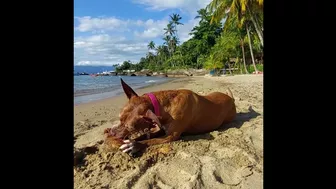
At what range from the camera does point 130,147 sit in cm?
274

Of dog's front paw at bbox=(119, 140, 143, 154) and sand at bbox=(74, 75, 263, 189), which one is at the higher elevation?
dog's front paw at bbox=(119, 140, 143, 154)

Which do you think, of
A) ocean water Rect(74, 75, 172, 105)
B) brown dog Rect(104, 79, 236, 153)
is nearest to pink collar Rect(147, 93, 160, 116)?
brown dog Rect(104, 79, 236, 153)

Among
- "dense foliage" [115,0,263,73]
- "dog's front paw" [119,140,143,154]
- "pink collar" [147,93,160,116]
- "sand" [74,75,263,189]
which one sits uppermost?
"dense foliage" [115,0,263,73]

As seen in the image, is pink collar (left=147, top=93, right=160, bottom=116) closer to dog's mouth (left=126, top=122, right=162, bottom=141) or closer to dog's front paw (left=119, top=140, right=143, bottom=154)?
dog's mouth (left=126, top=122, right=162, bottom=141)

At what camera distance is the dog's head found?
2836mm

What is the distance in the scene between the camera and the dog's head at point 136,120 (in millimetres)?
2836

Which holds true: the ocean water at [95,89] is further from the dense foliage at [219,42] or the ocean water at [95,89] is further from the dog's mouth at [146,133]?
the dense foliage at [219,42]

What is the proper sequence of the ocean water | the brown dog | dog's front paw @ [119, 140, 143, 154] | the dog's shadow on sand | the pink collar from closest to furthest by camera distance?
1. dog's front paw @ [119, 140, 143, 154]
2. the brown dog
3. the pink collar
4. the dog's shadow on sand
5. the ocean water

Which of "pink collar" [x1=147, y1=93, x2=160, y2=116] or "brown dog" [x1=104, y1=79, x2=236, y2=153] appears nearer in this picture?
"brown dog" [x1=104, y1=79, x2=236, y2=153]

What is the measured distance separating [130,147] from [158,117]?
1.40 ft

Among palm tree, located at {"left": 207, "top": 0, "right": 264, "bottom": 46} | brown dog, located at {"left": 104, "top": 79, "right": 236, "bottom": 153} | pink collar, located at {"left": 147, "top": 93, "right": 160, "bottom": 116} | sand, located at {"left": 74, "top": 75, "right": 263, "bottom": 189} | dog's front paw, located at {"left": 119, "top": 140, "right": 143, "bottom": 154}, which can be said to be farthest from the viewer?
palm tree, located at {"left": 207, "top": 0, "right": 264, "bottom": 46}
